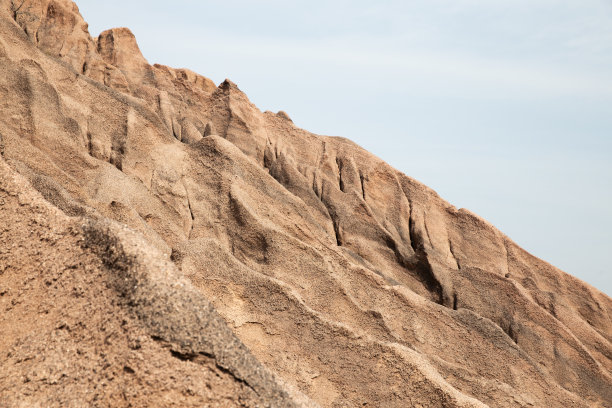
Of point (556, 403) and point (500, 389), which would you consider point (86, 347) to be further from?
point (556, 403)

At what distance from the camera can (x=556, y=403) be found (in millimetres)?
A: 18516

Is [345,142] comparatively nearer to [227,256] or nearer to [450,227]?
[450,227]

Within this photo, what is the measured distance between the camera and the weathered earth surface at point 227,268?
23.8ft

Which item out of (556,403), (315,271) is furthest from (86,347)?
(556,403)

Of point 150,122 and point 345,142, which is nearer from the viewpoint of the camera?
point 150,122

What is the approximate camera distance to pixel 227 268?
14680 millimetres

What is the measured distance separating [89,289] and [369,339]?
7.29 metres

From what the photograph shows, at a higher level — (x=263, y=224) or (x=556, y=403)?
(x=263, y=224)

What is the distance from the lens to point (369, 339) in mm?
13359

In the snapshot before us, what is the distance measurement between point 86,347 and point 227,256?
769 centimetres

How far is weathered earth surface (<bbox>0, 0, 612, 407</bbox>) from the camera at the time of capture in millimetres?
7258

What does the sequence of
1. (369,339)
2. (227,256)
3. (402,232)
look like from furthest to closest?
(402,232) → (227,256) → (369,339)

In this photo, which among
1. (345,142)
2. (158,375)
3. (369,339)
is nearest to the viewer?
(158,375)

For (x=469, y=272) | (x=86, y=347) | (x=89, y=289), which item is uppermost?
(x=469, y=272)
